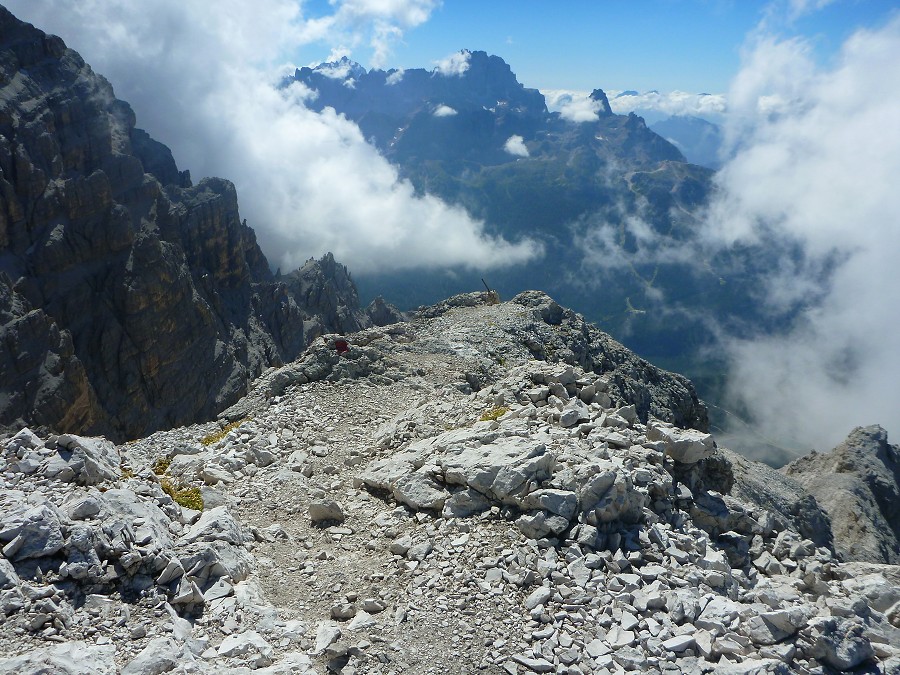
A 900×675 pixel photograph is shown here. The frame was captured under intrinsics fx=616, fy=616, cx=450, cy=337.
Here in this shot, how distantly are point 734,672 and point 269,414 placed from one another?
20435mm

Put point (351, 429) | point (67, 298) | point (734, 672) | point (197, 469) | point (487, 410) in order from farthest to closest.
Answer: point (67, 298) → point (351, 429) → point (487, 410) → point (197, 469) → point (734, 672)

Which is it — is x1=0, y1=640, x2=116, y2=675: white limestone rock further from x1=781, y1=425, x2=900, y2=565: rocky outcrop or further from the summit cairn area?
x1=781, y1=425, x2=900, y2=565: rocky outcrop

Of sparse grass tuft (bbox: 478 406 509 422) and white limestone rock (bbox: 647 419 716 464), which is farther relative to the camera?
sparse grass tuft (bbox: 478 406 509 422)

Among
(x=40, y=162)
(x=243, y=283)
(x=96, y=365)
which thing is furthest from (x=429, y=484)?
(x=243, y=283)

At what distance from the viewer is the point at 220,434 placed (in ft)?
83.9

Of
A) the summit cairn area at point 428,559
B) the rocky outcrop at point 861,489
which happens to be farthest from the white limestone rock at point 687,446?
the rocky outcrop at point 861,489

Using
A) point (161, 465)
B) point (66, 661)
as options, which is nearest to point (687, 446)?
point (66, 661)

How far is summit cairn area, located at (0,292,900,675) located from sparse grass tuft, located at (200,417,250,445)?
14 centimetres

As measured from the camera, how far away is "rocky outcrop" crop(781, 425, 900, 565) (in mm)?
57375

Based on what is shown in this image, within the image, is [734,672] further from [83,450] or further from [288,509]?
[83,450]

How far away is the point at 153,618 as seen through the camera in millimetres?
11945

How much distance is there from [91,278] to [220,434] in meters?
117

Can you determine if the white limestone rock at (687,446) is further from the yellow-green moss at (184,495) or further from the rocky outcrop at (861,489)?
the rocky outcrop at (861,489)

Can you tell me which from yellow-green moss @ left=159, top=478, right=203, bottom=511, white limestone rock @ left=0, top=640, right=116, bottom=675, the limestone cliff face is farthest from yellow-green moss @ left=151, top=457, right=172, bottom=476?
the limestone cliff face
